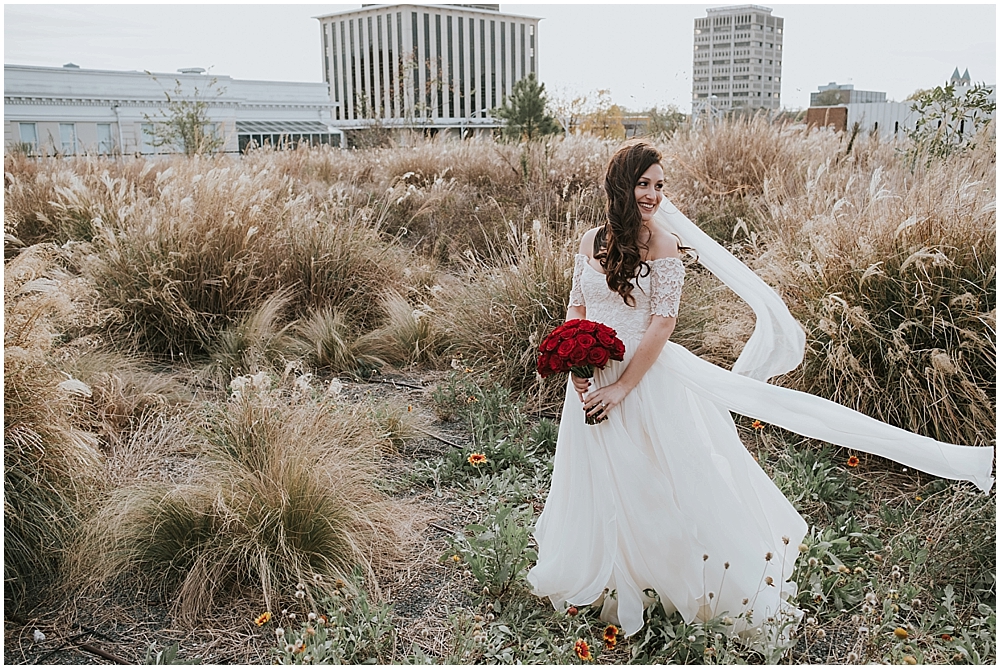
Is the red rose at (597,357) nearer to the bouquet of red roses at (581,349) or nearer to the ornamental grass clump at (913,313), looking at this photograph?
the bouquet of red roses at (581,349)

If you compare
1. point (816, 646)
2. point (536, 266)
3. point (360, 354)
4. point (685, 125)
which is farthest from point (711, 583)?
point (685, 125)

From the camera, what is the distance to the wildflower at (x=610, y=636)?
2.51m

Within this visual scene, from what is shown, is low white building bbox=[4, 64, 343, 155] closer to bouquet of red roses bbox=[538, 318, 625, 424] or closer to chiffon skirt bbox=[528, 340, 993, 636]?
bouquet of red roses bbox=[538, 318, 625, 424]

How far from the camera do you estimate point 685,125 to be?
31.0 ft

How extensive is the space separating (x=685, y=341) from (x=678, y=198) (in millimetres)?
3021

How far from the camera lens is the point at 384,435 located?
4000mm

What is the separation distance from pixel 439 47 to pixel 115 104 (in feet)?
85.8

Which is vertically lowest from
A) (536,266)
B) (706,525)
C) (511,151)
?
(706,525)

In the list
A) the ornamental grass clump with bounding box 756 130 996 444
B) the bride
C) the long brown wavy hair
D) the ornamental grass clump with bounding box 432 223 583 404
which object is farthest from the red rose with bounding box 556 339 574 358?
the ornamental grass clump with bounding box 432 223 583 404

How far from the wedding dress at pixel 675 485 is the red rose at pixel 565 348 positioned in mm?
222

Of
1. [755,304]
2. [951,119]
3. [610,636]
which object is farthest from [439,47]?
[610,636]

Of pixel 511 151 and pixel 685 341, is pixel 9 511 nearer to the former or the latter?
pixel 685 341

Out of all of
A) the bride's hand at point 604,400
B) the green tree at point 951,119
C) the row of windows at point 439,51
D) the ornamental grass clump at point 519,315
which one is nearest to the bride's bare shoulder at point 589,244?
the bride's hand at point 604,400

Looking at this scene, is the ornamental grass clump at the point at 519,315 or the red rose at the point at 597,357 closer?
the red rose at the point at 597,357
